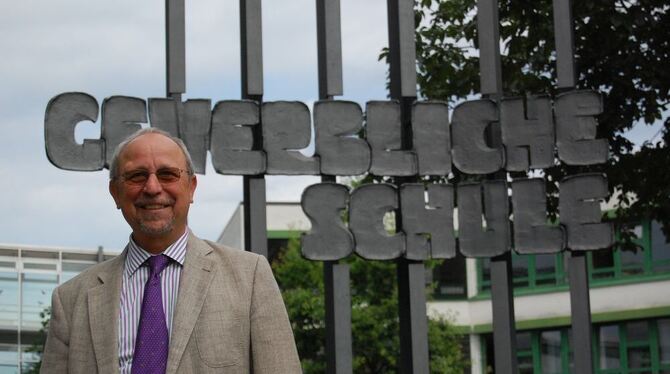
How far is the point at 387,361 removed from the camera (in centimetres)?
2881

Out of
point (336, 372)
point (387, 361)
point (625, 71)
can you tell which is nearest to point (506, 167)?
point (336, 372)

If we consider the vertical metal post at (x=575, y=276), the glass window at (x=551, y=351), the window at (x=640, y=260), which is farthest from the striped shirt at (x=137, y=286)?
the glass window at (x=551, y=351)

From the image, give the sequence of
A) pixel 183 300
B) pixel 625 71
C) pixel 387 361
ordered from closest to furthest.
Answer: pixel 183 300 → pixel 625 71 → pixel 387 361

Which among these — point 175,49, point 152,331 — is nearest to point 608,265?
point 175,49

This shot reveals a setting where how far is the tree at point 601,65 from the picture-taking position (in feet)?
46.3

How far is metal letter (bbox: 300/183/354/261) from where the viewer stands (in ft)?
32.2

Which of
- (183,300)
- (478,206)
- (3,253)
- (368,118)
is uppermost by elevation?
(3,253)

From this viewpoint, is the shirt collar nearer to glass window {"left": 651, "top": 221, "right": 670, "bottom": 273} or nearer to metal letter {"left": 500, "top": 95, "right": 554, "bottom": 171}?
metal letter {"left": 500, "top": 95, "right": 554, "bottom": 171}

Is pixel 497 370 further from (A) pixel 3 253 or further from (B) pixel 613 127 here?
(A) pixel 3 253

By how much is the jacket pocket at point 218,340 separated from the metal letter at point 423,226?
6265mm

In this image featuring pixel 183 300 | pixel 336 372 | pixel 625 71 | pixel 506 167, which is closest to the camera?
pixel 183 300

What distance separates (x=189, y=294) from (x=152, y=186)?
34 cm

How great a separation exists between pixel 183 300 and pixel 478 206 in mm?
6771

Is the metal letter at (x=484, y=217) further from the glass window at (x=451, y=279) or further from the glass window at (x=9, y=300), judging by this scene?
the glass window at (x=9, y=300)
